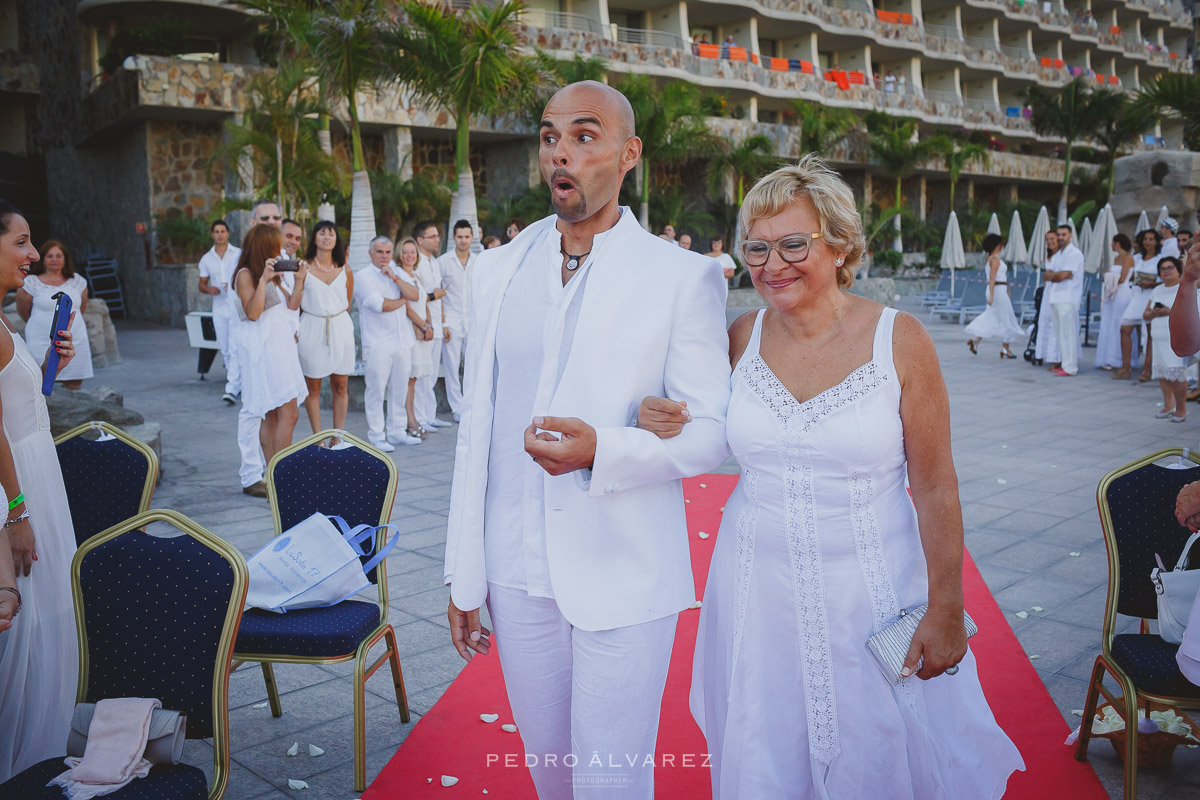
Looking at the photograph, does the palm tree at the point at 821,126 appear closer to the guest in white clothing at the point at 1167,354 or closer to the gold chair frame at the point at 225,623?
the guest in white clothing at the point at 1167,354

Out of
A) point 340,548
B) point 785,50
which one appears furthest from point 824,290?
point 785,50

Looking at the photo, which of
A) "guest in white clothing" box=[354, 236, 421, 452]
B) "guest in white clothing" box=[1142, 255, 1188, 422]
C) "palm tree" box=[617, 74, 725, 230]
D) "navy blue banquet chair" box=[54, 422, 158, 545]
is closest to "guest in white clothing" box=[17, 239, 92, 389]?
"guest in white clothing" box=[354, 236, 421, 452]

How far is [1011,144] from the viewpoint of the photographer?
44.2 metres

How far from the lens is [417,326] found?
8883 millimetres

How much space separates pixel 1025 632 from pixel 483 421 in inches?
126

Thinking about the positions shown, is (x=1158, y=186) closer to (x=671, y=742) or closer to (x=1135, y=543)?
(x=1135, y=543)

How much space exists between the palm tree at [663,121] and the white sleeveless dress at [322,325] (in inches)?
635

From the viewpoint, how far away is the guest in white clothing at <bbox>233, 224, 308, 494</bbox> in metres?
6.43

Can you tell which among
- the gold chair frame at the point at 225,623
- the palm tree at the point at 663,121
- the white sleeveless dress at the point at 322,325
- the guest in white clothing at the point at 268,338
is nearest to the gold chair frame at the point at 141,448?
the gold chair frame at the point at 225,623

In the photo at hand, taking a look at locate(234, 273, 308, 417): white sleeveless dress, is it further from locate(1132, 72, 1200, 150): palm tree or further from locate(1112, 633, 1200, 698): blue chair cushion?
locate(1132, 72, 1200, 150): palm tree

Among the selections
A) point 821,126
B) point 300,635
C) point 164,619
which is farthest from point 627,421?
point 821,126

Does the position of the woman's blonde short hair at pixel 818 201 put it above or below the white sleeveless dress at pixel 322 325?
above

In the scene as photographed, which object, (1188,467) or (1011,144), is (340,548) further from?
(1011,144)

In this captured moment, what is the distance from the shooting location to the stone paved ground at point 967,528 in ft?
10.9
